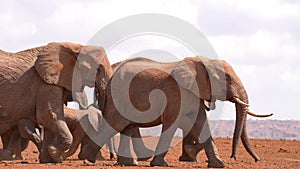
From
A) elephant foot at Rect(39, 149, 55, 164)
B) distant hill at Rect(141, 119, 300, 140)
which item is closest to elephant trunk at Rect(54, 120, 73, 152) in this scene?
elephant foot at Rect(39, 149, 55, 164)

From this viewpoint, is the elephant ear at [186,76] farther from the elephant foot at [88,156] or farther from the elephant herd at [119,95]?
the elephant foot at [88,156]

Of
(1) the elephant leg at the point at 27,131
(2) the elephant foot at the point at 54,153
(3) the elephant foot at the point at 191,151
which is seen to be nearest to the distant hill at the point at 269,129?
(1) the elephant leg at the point at 27,131

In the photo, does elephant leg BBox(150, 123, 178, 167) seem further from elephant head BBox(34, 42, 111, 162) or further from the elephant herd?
elephant head BBox(34, 42, 111, 162)

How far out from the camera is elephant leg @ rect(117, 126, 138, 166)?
17156 millimetres

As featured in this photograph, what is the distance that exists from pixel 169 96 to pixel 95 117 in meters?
3.13

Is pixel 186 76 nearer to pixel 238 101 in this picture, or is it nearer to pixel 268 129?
pixel 238 101

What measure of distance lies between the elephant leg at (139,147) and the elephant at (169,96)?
2.85 feet

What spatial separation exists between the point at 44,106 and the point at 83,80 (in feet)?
3.42

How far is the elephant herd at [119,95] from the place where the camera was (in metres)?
15.7

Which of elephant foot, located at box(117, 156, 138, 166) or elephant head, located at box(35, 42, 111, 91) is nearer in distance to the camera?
elephant head, located at box(35, 42, 111, 91)

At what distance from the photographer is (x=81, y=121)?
18.9 metres

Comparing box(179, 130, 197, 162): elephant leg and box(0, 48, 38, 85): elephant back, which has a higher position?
box(0, 48, 38, 85): elephant back

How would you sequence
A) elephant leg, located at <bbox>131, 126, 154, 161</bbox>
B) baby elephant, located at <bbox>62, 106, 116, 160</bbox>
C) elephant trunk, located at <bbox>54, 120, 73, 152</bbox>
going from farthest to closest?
baby elephant, located at <bbox>62, 106, 116, 160</bbox>
elephant leg, located at <bbox>131, 126, 154, 161</bbox>
elephant trunk, located at <bbox>54, 120, 73, 152</bbox>

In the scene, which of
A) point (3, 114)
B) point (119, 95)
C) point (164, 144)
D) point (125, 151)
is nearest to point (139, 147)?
point (125, 151)
